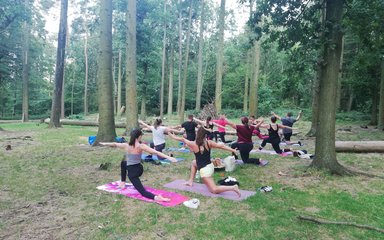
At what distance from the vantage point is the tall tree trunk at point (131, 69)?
13781 millimetres

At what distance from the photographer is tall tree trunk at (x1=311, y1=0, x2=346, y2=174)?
7859mm

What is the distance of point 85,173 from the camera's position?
8.13 meters

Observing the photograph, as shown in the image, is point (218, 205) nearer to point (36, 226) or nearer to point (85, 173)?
Result: point (36, 226)

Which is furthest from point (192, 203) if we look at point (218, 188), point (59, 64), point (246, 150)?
point (59, 64)

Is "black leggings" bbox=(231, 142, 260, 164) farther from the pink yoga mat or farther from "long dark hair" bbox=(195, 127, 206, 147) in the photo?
the pink yoga mat

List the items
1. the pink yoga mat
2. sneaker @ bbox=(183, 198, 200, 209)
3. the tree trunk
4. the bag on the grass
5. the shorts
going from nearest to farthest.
A: sneaker @ bbox=(183, 198, 200, 209) < the pink yoga mat < the shorts < the bag on the grass < the tree trunk

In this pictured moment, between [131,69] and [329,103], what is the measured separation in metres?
9.27

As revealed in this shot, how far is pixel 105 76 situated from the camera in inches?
496

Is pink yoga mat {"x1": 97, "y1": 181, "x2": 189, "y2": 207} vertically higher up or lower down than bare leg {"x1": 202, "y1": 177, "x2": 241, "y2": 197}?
lower down

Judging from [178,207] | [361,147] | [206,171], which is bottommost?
[178,207]

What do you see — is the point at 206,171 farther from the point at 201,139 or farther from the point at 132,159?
the point at 132,159

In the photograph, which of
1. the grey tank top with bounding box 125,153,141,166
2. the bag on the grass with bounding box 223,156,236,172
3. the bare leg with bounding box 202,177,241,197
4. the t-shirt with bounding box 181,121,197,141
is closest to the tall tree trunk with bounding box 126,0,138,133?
the t-shirt with bounding box 181,121,197,141

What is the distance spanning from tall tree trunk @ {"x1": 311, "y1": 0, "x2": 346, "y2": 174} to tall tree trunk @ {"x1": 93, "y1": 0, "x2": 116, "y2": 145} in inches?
329

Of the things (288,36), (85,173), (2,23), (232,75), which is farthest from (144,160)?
(232,75)
